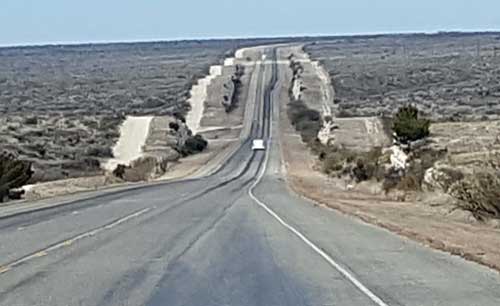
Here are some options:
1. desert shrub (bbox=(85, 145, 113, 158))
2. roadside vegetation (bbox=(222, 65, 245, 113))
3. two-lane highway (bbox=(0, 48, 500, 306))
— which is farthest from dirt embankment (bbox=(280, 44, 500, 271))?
roadside vegetation (bbox=(222, 65, 245, 113))

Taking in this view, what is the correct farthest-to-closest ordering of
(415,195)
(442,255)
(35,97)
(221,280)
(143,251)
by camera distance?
(35,97) → (415,195) → (143,251) → (442,255) → (221,280)

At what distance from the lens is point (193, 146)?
4427 inches

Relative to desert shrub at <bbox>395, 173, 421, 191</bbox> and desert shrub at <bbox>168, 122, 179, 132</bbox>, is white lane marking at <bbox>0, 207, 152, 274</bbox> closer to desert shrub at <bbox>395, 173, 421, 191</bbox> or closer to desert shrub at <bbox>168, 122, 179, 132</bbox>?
desert shrub at <bbox>395, 173, 421, 191</bbox>

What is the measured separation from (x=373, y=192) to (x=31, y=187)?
17.6 metres

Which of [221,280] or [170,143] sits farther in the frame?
[170,143]

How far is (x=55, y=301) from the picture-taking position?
14.3 metres

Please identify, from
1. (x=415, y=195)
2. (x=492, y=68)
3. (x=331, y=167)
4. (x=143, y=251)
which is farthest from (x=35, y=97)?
(x=143, y=251)

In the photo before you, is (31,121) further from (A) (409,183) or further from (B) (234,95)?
(A) (409,183)

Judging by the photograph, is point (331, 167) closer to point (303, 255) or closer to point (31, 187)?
point (31, 187)

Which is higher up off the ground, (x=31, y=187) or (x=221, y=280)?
(x=221, y=280)

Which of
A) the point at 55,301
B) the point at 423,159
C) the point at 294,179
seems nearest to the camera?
the point at 55,301

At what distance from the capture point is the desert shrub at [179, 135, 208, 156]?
11074 cm

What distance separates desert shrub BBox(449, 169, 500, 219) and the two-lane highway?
350 cm

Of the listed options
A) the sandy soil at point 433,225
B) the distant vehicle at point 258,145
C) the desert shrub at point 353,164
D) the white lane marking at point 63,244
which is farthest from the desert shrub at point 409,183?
the distant vehicle at point 258,145
